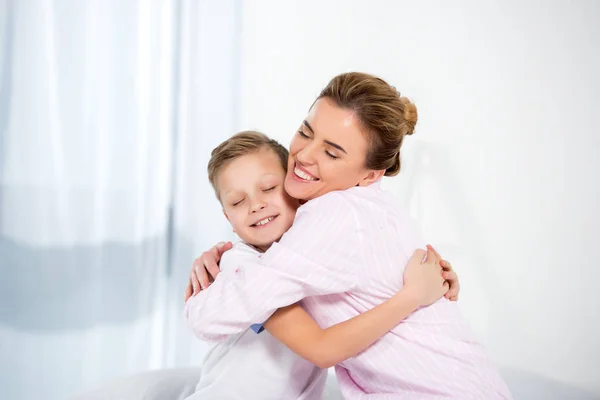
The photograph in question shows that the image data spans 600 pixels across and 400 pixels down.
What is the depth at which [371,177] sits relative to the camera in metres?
1.64

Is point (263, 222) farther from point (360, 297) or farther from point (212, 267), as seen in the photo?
point (360, 297)

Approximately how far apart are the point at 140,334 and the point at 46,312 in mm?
478

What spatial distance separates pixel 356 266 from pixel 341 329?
0.46 feet

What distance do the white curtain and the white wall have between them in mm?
382

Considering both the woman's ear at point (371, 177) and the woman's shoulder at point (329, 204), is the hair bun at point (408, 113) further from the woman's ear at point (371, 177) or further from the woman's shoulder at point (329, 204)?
the woman's shoulder at point (329, 204)

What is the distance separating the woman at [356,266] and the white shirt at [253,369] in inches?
5.5

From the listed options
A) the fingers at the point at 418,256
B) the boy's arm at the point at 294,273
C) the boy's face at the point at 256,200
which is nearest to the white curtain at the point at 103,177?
the boy's face at the point at 256,200

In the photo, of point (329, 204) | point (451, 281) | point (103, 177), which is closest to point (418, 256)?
point (451, 281)

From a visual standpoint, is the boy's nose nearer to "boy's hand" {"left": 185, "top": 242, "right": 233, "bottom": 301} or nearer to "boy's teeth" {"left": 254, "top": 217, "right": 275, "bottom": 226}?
"boy's teeth" {"left": 254, "top": 217, "right": 275, "bottom": 226}

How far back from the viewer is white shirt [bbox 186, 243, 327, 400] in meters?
1.62

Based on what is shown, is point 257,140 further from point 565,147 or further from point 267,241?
point 565,147

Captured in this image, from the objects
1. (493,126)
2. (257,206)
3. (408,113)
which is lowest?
(257,206)

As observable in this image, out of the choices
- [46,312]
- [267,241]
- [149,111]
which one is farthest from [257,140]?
[46,312]

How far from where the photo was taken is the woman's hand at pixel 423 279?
143 cm
